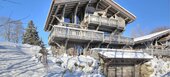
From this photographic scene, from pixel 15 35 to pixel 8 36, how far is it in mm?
2458

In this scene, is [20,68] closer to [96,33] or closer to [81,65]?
[81,65]

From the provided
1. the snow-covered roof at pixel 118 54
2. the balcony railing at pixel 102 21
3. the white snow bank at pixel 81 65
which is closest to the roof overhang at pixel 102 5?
the balcony railing at pixel 102 21

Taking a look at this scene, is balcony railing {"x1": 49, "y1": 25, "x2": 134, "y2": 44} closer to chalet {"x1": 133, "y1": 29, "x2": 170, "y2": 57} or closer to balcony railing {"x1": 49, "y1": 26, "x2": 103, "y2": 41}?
balcony railing {"x1": 49, "y1": 26, "x2": 103, "y2": 41}

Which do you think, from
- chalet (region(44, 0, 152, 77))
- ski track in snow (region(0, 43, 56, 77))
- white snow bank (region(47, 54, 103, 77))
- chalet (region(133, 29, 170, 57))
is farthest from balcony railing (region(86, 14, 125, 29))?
ski track in snow (region(0, 43, 56, 77))

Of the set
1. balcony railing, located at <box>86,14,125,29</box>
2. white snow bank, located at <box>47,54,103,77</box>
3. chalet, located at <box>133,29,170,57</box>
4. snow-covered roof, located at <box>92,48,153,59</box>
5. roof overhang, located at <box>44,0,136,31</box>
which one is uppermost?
roof overhang, located at <box>44,0,136,31</box>

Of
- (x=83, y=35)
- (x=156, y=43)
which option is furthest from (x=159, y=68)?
(x=156, y=43)

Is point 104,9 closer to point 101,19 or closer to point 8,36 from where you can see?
point 101,19

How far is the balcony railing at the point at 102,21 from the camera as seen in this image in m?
23.3

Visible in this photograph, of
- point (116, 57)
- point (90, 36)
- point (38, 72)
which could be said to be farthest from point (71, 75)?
point (90, 36)

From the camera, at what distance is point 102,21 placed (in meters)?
24.4

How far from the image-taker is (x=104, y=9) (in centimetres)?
2623

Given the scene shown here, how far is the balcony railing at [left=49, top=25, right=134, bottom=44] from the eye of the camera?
64.8 ft

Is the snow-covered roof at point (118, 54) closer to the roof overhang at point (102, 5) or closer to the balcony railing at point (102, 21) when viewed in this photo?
the balcony railing at point (102, 21)

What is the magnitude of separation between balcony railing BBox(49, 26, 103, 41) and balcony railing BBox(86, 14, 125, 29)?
2.05m
